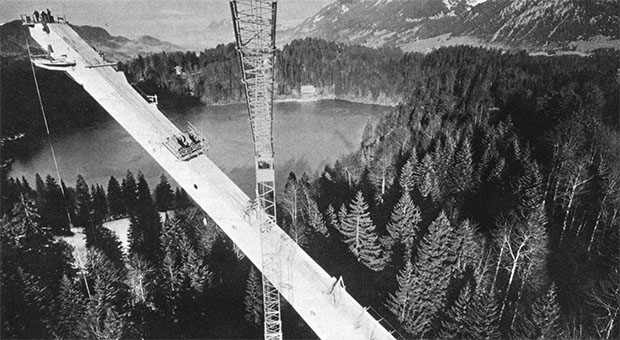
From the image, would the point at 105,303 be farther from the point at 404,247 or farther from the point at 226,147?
the point at 226,147

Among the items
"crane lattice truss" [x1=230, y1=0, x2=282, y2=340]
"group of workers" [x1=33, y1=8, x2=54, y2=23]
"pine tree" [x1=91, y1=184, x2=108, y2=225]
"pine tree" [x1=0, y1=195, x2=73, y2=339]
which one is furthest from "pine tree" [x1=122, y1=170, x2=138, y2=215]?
"crane lattice truss" [x1=230, y1=0, x2=282, y2=340]

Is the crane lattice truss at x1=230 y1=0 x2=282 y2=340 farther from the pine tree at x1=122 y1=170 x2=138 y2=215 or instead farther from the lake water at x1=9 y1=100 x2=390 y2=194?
the lake water at x1=9 y1=100 x2=390 y2=194

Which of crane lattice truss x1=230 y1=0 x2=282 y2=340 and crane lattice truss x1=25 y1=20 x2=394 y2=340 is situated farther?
crane lattice truss x1=25 y1=20 x2=394 y2=340

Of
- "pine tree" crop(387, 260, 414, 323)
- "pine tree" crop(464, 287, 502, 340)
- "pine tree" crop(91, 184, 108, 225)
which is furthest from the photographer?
"pine tree" crop(91, 184, 108, 225)

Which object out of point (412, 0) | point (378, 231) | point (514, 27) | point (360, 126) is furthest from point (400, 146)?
point (412, 0)

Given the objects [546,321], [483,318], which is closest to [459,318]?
[483,318]

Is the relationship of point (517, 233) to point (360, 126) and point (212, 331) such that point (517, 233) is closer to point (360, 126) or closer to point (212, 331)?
point (212, 331)

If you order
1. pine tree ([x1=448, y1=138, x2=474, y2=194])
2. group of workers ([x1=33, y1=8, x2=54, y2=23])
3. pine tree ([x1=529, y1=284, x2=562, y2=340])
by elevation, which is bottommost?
pine tree ([x1=529, y1=284, x2=562, y2=340])
